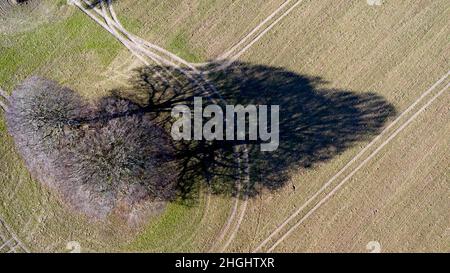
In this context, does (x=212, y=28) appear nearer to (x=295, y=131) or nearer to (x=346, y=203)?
(x=295, y=131)

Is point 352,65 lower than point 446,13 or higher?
lower

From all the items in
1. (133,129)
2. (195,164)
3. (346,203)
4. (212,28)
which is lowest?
(346,203)

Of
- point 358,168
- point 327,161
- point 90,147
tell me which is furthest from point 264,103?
point 90,147

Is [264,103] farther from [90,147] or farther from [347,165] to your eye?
[90,147]

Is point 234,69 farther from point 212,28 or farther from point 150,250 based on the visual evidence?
point 150,250

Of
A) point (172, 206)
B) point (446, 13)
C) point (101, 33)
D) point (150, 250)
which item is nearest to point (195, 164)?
point (172, 206)
